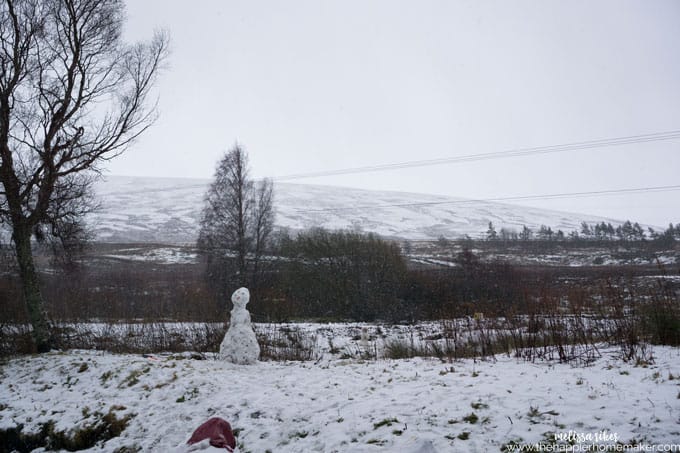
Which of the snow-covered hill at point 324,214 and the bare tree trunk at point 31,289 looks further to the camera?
the snow-covered hill at point 324,214

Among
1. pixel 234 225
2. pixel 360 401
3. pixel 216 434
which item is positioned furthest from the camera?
pixel 234 225

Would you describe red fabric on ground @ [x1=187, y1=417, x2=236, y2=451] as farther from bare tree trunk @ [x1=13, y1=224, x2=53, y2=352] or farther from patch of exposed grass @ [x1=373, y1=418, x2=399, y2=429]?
bare tree trunk @ [x1=13, y1=224, x2=53, y2=352]

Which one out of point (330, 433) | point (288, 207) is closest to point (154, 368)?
point (330, 433)

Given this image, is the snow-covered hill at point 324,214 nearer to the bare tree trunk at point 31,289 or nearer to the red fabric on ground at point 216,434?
the bare tree trunk at point 31,289

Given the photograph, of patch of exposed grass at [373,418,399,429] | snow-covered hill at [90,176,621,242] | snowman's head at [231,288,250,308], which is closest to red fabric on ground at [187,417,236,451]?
patch of exposed grass at [373,418,399,429]

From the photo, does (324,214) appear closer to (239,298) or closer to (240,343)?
(239,298)

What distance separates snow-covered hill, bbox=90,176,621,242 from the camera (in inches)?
3613

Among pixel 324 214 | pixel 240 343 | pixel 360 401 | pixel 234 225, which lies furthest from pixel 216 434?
pixel 324 214

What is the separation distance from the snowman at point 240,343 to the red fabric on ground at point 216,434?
11.2 ft

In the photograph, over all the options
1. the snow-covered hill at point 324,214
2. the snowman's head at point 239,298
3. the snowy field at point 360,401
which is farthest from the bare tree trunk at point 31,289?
the snow-covered hill at point 324,214

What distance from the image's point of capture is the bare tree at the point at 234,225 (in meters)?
23.0

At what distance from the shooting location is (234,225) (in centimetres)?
2345

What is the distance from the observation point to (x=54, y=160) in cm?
A: 1021

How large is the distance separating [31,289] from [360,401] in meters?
9.78
